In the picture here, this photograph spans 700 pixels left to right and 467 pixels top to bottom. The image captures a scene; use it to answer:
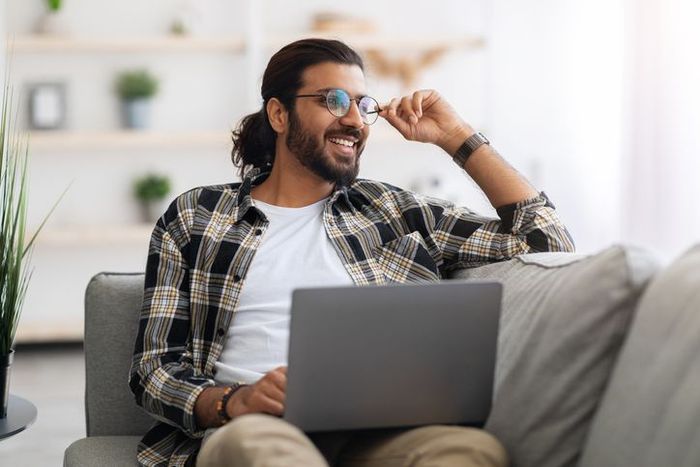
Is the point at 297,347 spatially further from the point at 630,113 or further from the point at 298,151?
the point at 630,113

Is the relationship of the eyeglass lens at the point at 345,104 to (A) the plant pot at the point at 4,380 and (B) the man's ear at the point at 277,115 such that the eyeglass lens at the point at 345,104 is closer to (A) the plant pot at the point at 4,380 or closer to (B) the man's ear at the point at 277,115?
(B) the man's ear at the point at 277,115

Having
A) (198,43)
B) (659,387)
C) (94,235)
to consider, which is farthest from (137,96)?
(659,387)

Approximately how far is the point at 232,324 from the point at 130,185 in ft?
9.75

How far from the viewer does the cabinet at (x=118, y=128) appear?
4.47 m

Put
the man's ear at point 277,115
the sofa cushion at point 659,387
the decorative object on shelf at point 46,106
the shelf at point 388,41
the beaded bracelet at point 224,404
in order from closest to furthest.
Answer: the sofa cushion at point 659,387 → the beaded bracelet at point 224,404 → the man's ear at point 277,115 → the decorative object on shelf at point 46,106 → the shelf at point 388,41

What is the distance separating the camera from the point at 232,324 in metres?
1.85

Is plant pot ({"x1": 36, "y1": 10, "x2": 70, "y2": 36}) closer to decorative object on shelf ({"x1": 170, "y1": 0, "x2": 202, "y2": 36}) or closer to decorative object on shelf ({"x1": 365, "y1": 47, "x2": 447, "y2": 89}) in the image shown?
decorative object on shelf ({"x1": 170, "y1": 0, "x2": 202, "y2": 36})

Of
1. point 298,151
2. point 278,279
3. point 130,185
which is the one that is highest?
point 298,151

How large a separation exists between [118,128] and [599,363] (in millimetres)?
3709

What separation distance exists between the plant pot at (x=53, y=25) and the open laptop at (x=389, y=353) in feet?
11.7

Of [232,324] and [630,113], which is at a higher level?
[630,113]

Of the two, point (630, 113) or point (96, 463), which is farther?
point (630, 113)

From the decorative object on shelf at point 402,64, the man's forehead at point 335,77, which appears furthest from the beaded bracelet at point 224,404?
the decorative object on shelf at point 402,64

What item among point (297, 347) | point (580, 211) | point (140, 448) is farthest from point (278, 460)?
point (580, 211)
